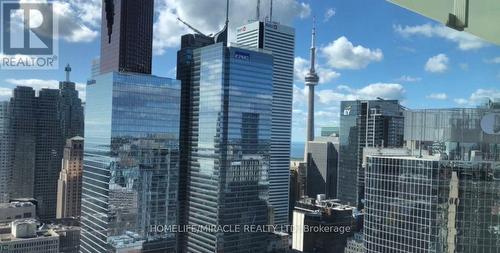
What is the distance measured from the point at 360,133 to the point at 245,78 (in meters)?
11.5

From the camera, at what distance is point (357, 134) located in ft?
84.4

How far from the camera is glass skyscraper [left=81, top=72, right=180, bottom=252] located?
14.7 metres

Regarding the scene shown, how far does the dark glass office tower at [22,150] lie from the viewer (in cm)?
2362

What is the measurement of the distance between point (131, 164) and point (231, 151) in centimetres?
360

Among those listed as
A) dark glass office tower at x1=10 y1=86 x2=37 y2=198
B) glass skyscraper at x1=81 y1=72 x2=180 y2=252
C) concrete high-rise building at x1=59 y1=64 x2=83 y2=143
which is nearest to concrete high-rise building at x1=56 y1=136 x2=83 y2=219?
dark glass office tower at x1=10 y1=86 x2=37 y2=198

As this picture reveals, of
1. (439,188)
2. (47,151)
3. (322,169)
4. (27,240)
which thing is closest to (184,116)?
(27,240)

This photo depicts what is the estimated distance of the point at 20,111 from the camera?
24297mm

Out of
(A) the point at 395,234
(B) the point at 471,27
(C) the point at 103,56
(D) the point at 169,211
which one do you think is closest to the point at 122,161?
(D) the point at 169,211

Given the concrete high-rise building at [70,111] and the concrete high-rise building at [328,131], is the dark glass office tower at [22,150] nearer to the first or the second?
the concrete high-rise building at [70,111]

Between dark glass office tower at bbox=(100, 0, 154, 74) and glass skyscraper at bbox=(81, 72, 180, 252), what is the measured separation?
22.4 ft

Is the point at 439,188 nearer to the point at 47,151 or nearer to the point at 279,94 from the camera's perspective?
the point at 279,94

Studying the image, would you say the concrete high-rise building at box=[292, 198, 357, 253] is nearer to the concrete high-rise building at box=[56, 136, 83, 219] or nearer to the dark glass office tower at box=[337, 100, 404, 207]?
the dark glass office tower at box=[337, 100, 404, 207]

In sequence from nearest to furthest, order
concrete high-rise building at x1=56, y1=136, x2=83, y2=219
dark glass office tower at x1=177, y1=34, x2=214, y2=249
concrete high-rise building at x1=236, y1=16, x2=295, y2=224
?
dark glass office tower at x1=177, y1=34, x2=214, y2=249 < concrete high-rise building at x1=56, y1=136, x2=83, y2=219 < concrete high-rise building at x1=236, y1=16, x2=295, y2=224

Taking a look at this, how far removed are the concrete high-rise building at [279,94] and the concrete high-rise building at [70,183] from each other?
10.7 m
